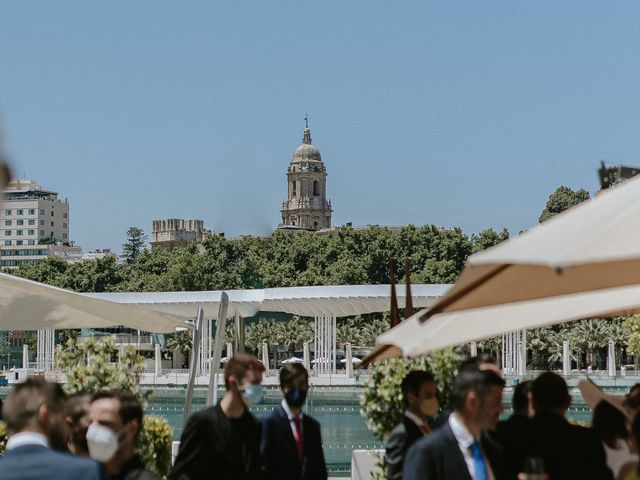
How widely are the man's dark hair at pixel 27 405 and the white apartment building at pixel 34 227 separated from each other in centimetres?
16074

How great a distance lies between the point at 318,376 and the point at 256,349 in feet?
67.7

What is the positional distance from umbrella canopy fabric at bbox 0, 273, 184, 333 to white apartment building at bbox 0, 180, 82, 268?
155m

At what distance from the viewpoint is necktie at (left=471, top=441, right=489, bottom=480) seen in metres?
4.67

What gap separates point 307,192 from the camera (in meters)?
183

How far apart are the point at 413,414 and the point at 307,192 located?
580 ft

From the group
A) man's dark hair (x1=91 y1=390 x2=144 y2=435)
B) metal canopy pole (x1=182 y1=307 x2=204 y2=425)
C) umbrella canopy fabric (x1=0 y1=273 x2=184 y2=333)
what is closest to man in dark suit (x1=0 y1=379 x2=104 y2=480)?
man's dark hair (x1=91 y1=390 x2=144 y2=435)

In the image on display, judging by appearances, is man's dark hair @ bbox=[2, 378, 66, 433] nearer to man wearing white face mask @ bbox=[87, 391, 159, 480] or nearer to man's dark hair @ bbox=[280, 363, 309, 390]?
man wearing white face mask @ bbox=[87, 391, 159, 480]

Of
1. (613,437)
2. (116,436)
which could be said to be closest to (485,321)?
(613,437)

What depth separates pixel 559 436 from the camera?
490 cm

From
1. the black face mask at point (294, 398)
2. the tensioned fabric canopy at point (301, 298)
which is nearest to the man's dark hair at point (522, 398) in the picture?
the black face mask at point (294, 398)

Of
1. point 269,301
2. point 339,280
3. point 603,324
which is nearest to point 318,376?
point 269,301

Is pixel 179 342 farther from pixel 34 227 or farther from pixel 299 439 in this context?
pixel 34 227

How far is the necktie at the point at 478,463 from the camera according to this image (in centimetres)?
467

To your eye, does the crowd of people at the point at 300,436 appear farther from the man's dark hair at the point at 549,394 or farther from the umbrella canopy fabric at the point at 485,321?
the umbrella canopy fabric at the point at 485,321
